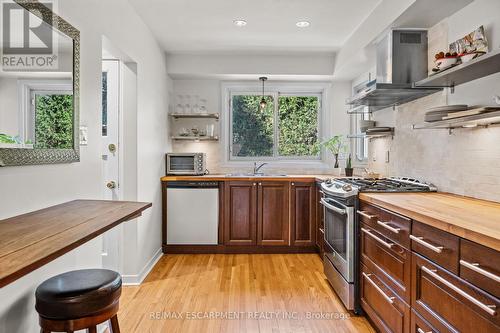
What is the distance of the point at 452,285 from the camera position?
140 cm

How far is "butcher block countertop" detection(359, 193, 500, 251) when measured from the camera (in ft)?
4.19

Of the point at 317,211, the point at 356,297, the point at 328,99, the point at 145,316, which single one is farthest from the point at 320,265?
the point at 328,99

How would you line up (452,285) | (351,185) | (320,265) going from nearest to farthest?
1. (452,285)
2. (351,185)
3. (320,265)

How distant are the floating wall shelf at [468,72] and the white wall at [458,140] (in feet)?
0.20

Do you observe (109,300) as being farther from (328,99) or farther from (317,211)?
(328,99)

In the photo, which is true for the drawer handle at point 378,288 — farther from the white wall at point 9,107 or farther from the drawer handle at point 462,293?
the white wall at point 9,107

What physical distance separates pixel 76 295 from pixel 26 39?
44.2 inches

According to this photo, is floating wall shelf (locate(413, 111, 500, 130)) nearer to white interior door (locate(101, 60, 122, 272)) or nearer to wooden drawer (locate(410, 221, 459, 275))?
wooden drawer (locate(410, 221, 459, 275))

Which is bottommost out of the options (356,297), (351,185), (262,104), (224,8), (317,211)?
(356,297)

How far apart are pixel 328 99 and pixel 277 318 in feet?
10.3

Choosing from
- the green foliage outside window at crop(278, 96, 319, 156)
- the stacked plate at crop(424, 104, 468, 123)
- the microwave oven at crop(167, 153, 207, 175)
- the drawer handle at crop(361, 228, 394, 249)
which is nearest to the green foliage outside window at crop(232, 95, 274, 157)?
the green foliage outside window at crop(278, 96, 319, 156)

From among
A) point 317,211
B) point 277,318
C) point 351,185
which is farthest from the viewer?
point 317,211

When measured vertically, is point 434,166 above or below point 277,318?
above

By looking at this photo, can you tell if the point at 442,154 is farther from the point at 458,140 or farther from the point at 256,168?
the point at 256,168
